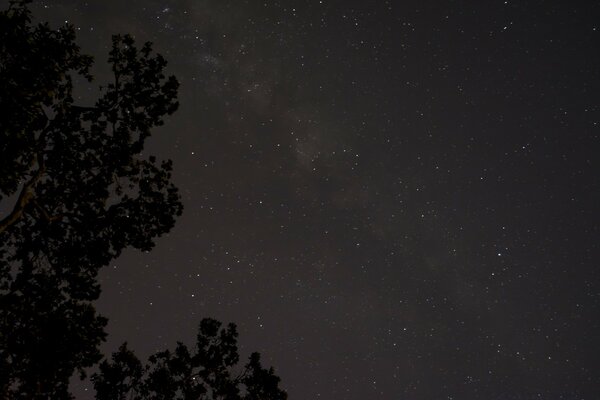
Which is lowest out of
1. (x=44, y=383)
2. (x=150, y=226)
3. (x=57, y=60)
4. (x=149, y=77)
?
(x=44, y=383)

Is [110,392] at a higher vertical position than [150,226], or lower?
lower

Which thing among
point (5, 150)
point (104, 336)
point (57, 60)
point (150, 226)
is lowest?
point (104, 336)

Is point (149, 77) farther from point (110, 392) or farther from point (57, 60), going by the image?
point (110, 392)

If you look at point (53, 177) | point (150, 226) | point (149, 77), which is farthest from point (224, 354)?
point (149, 77)

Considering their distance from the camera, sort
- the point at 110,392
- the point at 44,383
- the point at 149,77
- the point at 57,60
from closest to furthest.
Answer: the point at 57,60, the point at 149,77, the point at 44,383, the point at 110,392

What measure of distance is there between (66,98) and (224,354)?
8211 mm

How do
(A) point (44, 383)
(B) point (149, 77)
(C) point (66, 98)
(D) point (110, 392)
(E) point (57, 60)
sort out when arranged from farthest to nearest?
1. (D) point (110, 392)
2. (A) point (44, 383)
3. (B) point (149, 77)
4. (C) point (66, 98)
5. (E) point (57, 60)

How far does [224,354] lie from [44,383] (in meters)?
4.75

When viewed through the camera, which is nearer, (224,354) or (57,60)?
(57,60)

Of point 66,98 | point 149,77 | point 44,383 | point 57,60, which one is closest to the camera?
point 57,60

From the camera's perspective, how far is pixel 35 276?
349 inches

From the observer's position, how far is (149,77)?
8.96m

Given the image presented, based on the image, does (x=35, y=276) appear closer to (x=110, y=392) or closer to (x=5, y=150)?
(x=5, y=150)

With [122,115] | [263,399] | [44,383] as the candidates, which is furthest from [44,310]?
[263,399]
